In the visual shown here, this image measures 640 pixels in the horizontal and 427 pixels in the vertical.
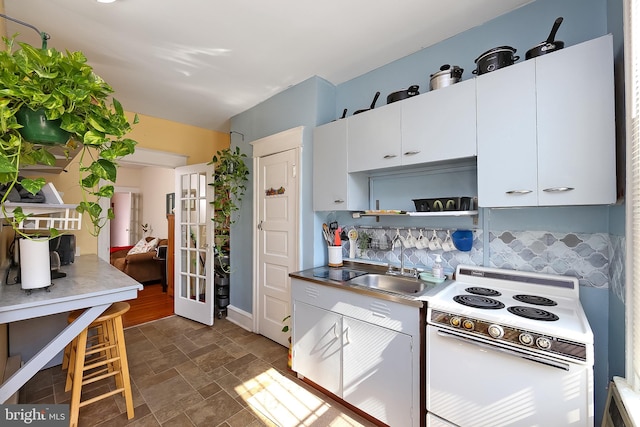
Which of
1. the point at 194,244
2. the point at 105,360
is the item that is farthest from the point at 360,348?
the point at 194,244

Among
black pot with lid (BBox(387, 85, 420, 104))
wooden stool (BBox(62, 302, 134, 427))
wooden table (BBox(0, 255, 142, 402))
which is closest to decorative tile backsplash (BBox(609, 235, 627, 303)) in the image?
black pot with lid (BBox(387, 85, 420, 104))

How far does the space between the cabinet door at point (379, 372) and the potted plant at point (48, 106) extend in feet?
5.19

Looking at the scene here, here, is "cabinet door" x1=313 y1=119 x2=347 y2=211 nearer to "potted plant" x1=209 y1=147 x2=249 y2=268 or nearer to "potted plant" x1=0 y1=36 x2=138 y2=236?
"potted plant" x1=209 y1=147 x2=249 y2=268

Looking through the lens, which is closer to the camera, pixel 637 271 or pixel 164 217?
pixel 637 271

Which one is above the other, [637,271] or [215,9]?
[215,9]

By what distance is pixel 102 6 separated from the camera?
→ 5.60 ft

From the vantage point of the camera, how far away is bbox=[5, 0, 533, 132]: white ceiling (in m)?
1.73

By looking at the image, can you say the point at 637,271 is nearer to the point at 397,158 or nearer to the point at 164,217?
the point at 397,158

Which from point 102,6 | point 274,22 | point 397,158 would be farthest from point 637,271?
point 102,6

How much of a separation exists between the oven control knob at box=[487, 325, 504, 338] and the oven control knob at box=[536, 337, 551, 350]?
129mm

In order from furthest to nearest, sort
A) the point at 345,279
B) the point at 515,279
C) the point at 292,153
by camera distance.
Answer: the point at 292,153 < the point at 345,279 < the point at 515,279

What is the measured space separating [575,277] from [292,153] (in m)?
2.30

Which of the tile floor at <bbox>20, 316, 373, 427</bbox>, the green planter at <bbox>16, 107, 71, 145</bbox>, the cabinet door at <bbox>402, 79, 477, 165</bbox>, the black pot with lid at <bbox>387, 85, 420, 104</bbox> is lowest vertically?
the tile floor at <bbox>20, 316, 373, 427</bbox>

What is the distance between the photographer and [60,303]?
141 cm
